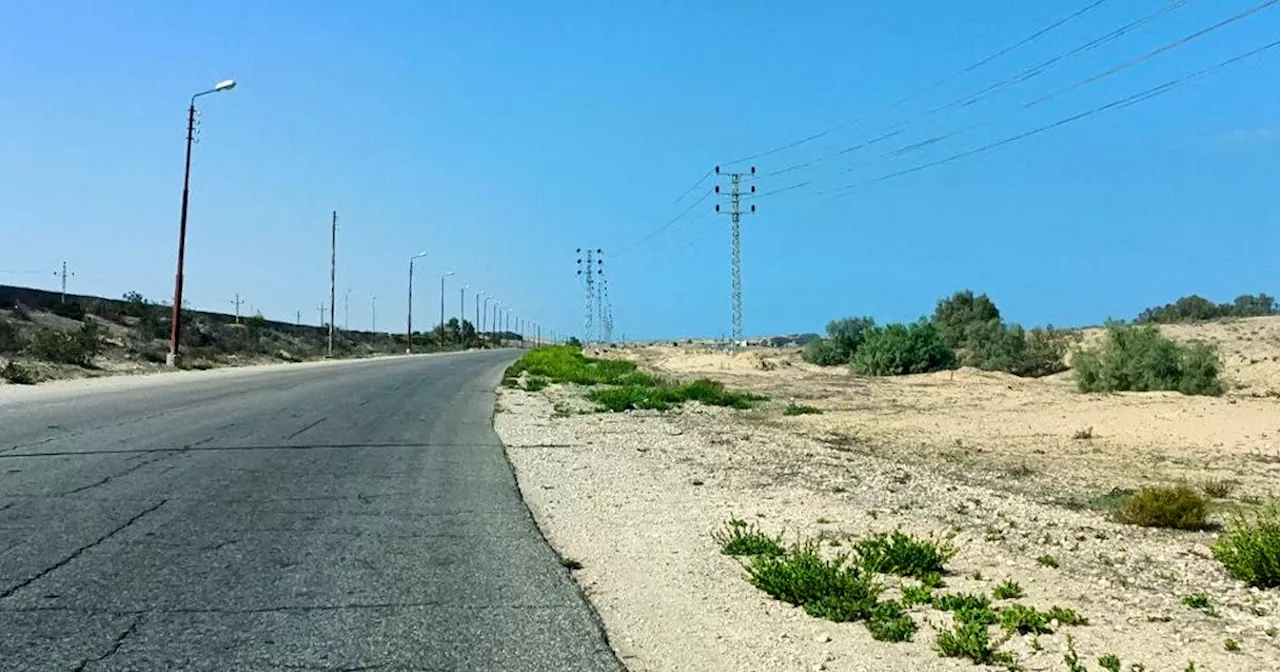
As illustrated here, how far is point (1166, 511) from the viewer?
1022 cm

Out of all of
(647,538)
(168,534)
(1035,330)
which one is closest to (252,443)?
(168,534)

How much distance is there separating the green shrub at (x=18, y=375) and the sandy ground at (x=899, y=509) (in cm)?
1637

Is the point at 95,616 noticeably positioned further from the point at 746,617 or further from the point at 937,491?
the point at 937,491

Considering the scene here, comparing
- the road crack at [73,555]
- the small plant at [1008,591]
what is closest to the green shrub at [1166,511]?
the small plant at [1008,591]

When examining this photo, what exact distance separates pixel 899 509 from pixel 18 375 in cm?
3044

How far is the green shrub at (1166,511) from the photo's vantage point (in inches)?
402

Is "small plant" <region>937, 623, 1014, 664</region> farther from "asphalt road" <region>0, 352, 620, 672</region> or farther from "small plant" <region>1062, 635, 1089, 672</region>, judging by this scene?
"asphalt road" <region>0, 352, 620, 672</region>

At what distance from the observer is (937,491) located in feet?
41.1

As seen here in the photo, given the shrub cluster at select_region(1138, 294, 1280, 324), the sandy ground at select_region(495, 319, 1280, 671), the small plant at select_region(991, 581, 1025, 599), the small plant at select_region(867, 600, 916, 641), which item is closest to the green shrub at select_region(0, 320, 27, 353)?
the sandy ground at select_region(495, 319, 1280, 671)

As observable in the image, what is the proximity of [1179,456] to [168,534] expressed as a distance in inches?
596

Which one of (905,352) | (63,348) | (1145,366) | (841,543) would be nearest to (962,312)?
(905,352)

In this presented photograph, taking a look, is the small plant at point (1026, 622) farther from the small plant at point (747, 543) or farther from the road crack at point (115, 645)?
the road crack at point (115, 645)

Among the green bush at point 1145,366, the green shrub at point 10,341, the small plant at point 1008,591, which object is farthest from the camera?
A: the green shrub at point 10,341

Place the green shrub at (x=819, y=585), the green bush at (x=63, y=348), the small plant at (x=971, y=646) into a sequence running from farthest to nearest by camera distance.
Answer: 1. the green bush at (x=63, y=348)
2. the green shrub at (x=819, y=585)
3. the small plant at (x=971, y=646)
